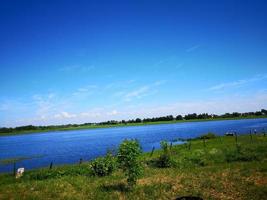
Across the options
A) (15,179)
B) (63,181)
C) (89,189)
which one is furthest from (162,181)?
(15,179)

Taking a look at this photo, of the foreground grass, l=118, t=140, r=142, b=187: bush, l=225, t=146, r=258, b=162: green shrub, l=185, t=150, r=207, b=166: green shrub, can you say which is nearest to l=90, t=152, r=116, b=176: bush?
the foreground grass

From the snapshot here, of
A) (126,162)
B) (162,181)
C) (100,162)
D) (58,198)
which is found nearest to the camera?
(58,198)

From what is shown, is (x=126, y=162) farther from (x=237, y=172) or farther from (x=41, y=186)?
(x=237, y=172)

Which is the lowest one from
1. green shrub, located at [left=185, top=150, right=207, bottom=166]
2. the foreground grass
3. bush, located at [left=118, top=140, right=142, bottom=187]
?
the foreground grass

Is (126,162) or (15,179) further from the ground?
(126,162)

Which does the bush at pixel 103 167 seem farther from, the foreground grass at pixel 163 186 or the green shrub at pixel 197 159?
the green shrub at pixel 197 159

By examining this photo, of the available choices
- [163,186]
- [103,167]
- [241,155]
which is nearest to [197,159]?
[241,155]

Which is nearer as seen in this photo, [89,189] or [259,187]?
[259,187]

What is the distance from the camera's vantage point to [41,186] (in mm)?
24734

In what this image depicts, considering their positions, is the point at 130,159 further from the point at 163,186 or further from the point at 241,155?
the point at 241,155

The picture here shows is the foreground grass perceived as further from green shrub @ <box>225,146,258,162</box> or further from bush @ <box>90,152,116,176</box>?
green shrub @ <box>225,146,258,162</box>

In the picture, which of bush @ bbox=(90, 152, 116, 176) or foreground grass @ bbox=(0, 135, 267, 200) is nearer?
foreground grass @ bbox=(0, 135, 267, 200)

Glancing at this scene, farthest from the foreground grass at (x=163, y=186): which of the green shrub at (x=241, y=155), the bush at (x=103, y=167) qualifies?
the green shrub at (x=241, y=155)

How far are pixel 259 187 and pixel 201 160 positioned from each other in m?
14.2
